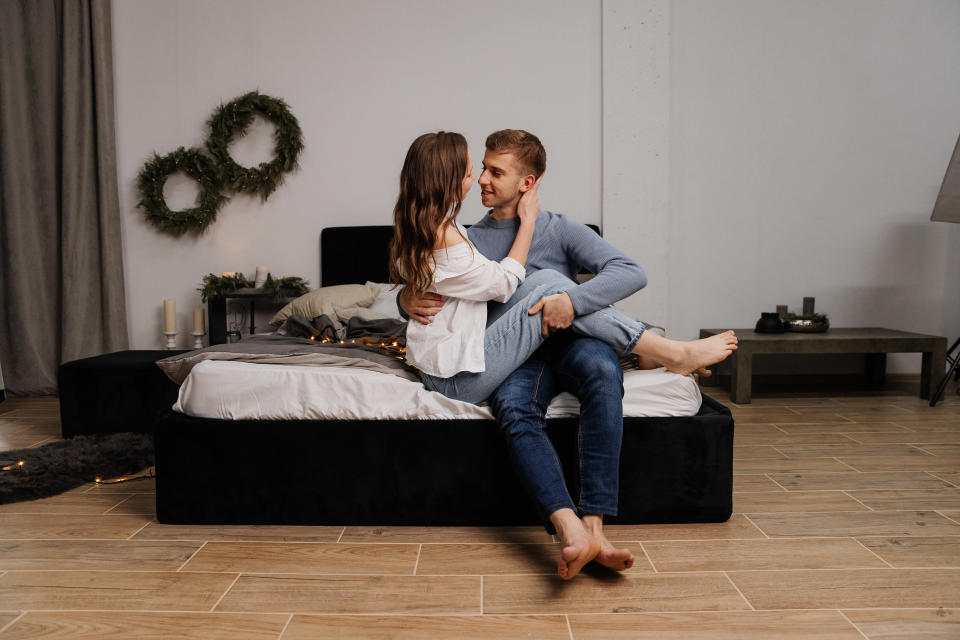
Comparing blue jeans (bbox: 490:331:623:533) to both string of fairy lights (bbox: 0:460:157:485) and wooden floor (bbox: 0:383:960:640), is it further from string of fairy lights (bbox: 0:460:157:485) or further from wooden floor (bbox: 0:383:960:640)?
string of fairy lights (bbox: 0:460:157:485)

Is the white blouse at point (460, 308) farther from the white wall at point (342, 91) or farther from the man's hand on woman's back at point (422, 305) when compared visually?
the white wall at point (342, 91)

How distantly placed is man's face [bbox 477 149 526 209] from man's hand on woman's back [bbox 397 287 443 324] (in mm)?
363

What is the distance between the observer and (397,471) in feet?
5.89

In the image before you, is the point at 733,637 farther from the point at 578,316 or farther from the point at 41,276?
the point at 41,276

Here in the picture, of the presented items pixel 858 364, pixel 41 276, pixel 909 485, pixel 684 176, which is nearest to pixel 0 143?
pixel 41 276

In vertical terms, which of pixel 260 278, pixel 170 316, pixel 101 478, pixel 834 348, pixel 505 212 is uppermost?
pixel 505 212

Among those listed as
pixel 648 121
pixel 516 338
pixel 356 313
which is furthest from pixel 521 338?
pixel 648 121

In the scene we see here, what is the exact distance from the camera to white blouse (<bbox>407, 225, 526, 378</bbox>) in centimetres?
169

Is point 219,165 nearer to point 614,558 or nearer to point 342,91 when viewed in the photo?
point 342,91

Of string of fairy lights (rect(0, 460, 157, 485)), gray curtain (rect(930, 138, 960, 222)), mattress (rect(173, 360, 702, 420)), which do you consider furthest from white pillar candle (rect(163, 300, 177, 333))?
gray curtain (rect(930, 138, 960, 222))

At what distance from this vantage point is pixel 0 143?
364 cm

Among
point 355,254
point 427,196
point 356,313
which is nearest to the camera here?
point 427,196

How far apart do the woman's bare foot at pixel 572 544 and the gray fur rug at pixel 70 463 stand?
160 cm

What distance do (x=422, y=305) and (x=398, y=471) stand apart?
0.45 metres
